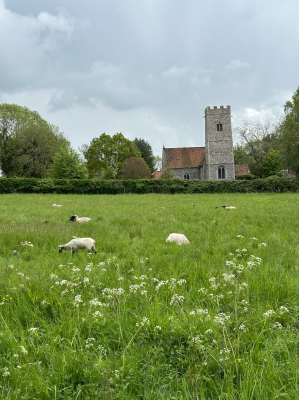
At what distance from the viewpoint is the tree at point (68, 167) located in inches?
1715

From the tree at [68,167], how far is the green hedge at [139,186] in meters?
8.16

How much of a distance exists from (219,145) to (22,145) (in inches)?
1778

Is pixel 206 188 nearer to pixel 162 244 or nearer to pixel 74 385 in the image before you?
pixel 162 244

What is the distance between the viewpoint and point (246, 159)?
221 ft

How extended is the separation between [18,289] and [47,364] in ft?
4.95

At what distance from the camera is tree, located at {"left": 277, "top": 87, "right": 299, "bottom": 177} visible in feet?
106

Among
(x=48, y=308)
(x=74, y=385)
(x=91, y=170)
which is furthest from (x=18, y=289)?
(x=91, y=170)

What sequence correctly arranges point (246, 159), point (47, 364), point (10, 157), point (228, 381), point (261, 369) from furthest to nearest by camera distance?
point (246, 159)
point (10, 157)
point (47, 364)
point (261, 369)
point (228, 381)

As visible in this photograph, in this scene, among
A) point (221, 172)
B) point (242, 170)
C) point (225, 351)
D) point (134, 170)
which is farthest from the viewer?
point (242, 170)

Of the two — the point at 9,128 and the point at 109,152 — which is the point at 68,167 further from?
the point at 109,152

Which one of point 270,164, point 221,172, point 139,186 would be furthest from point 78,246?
point 270,164

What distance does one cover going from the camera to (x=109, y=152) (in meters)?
68.6

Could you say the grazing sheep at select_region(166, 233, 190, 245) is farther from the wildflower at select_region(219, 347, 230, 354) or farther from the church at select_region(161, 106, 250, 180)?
the church at select_region(161, 106, 250, 180)

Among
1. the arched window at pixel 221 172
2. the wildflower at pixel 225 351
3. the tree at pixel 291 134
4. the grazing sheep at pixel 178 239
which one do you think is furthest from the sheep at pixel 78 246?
the arched window at pixel 221 172
